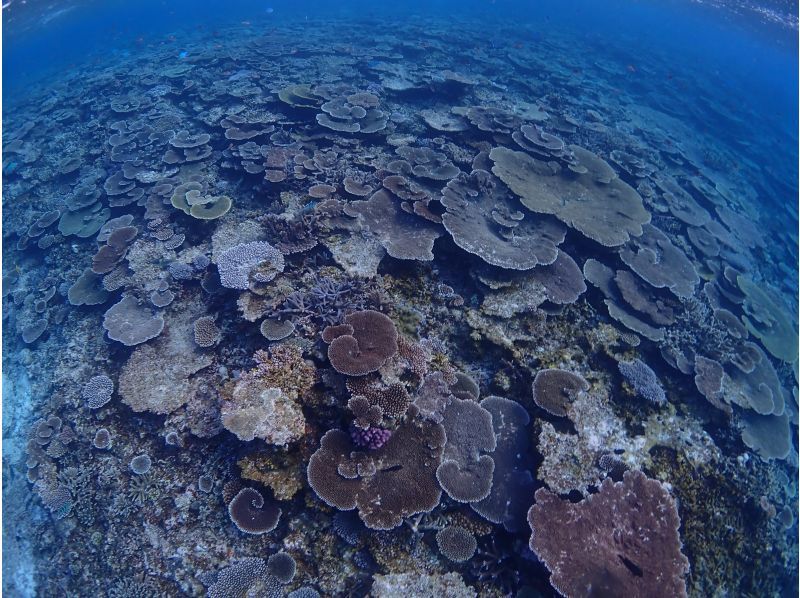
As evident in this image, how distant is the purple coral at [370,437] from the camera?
14.0ft

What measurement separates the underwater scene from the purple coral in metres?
0.04

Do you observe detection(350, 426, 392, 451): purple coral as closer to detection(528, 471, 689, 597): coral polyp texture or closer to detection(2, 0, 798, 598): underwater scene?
detection(2, 0, 798, 598): underwater scene

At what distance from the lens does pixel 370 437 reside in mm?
4258

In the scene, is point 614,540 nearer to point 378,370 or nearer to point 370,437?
point 370,437

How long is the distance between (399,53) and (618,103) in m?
11.2

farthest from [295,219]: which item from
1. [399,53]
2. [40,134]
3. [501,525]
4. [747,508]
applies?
[399,53]

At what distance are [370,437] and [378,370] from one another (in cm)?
74

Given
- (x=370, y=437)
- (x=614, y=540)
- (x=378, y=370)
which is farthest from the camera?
(x=378, y=370)

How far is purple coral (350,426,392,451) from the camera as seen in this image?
4254 millimetres

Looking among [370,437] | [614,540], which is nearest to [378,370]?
[370,437]

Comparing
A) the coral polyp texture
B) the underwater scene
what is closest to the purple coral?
the underwater scene

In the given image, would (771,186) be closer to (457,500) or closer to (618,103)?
(618,103)

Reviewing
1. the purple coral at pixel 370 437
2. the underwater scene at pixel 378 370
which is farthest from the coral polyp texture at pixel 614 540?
the purple coral at pixel 370 437

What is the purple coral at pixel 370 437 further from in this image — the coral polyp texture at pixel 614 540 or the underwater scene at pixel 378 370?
the coral polyp texture at pixel 614 540
